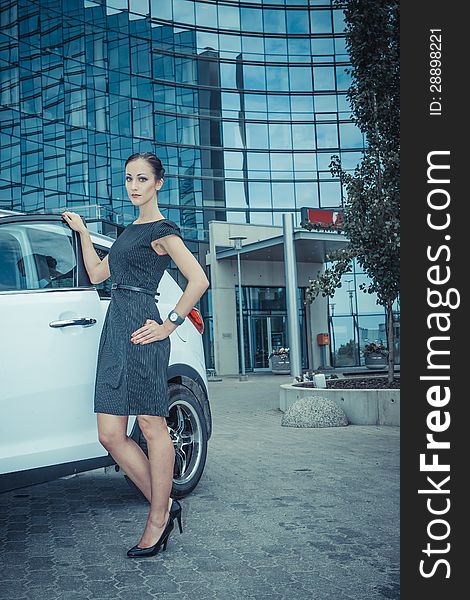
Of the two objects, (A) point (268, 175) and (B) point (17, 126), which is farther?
(A) point (268, 175)

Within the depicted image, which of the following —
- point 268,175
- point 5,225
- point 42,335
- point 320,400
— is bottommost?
point 320,400

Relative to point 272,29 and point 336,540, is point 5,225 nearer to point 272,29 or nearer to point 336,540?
point 336,540

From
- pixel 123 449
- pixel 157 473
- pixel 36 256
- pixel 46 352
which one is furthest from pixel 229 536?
pixel 36 256

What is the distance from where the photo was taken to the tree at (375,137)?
11141 mm

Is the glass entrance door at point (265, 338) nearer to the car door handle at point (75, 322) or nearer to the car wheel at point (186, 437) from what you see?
the car wheel at point (186, 437)

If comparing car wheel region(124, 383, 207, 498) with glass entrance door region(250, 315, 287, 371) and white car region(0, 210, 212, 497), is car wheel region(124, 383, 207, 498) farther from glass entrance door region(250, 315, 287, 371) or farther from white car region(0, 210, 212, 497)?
glass entrance door region(250, 315, 287, 371)

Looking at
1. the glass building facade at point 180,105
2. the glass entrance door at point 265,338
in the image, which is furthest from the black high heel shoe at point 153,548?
the glass entrance door at point 265,338

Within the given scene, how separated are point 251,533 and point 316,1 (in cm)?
4249

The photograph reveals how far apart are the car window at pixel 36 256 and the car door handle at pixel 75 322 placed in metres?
0.24

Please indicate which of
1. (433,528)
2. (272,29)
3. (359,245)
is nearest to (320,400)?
(359,245)

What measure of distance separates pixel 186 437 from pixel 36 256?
1638 mm

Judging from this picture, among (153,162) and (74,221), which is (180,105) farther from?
(153,162)

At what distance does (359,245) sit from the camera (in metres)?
11.3

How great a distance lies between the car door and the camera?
3834 mm
